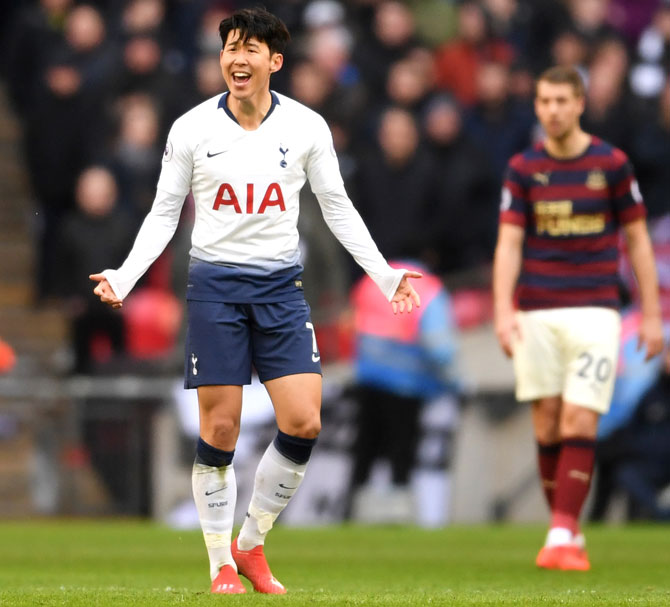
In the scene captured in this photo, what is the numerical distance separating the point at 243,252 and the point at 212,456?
2.79ft

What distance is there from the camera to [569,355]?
9.06 meters

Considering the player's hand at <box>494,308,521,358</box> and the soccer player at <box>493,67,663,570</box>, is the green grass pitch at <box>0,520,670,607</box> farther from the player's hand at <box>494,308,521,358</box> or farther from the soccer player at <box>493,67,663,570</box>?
the player's hand at <box>494,308,521,358</box>

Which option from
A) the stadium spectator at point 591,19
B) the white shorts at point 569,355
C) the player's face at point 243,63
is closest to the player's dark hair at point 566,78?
the white shorts at point 569,355

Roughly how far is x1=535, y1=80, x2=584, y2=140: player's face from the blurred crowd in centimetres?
394

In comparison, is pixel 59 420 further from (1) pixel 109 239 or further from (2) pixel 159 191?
(2) pixel 159 191

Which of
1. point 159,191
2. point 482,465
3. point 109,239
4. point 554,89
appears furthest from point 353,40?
point 159,191

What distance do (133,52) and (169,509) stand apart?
444 cm

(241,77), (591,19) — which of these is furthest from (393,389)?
(241,77)

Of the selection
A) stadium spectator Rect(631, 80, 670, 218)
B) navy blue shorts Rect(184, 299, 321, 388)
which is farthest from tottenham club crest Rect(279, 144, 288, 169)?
stadium spectator Rect(631, 80, 670, 218)

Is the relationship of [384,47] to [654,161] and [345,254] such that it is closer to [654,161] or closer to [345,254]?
[345,254]

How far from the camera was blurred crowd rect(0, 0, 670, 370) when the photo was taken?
14.0 meters

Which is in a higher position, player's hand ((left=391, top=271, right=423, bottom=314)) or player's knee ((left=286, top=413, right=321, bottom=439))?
player's hand ((left=391, top=271, right=423, bottom=314))

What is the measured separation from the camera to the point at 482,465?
13.2 m

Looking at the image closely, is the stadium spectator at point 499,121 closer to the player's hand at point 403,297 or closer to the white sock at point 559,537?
the white sock at point 559,537
